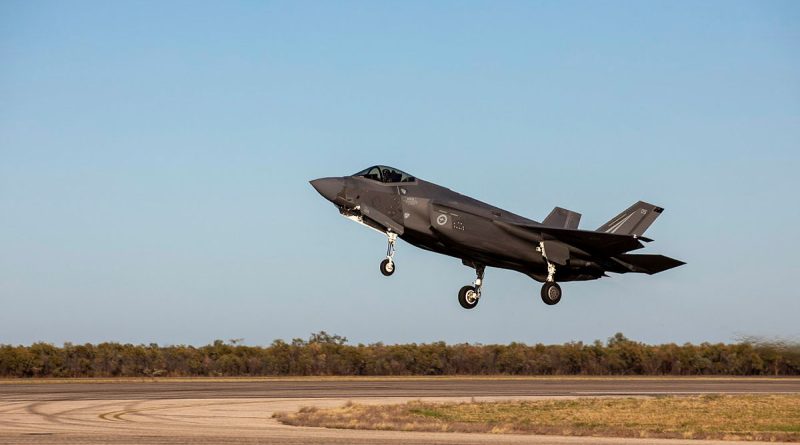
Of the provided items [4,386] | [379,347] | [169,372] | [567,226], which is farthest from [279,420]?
[379,347]

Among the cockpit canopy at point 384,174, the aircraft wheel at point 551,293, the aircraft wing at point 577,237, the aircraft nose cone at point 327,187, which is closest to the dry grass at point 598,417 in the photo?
the aircraft wheel at point 551,293

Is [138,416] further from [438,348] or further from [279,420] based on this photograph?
[438,348]

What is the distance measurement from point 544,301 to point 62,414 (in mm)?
16980

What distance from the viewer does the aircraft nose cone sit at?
1337 inches

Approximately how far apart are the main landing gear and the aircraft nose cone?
8663 millimetres

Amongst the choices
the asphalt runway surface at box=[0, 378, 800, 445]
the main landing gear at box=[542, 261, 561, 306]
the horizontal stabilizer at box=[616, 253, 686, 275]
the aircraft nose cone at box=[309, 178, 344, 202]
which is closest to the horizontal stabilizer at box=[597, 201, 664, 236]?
the horizontal stabilizer at box=[616, 253, 686, 275]

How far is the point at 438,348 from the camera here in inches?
2404

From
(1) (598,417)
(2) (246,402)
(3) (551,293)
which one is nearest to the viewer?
(1) (598,417)

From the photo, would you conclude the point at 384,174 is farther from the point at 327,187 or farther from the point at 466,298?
the point at 466,298

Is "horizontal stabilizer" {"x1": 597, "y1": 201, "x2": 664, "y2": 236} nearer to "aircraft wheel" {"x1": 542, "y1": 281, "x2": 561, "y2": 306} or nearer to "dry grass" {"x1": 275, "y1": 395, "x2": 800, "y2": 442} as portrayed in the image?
"aircraft wheel" {"x1": 542, "y1": 281, "x2": 561, "y2": 306}

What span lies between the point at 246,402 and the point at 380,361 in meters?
24.6

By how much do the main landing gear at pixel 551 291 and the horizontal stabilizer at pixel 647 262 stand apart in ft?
9.23

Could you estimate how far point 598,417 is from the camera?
100 feet

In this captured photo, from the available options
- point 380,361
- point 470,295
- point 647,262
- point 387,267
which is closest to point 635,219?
point 647,262
